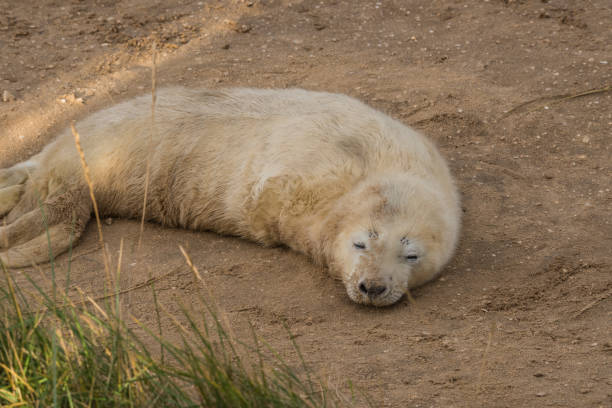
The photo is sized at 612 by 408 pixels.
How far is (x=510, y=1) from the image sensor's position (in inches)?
319

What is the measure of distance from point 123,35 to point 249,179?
366 cm

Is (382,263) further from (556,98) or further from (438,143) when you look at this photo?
(556,98)

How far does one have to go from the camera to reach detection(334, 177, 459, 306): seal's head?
4227mm

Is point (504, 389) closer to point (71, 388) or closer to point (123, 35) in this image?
point (71, 388)

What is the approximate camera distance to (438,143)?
614 cm

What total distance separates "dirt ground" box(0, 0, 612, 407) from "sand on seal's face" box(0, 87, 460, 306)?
0.57ft

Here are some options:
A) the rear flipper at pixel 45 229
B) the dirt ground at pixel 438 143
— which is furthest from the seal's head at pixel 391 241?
the rear flipper at pixel 45 229

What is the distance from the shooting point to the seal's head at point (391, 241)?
4227 mm

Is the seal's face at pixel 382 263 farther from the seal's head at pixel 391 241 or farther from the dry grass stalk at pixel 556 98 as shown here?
the dry grass stalk at pixel 556 98

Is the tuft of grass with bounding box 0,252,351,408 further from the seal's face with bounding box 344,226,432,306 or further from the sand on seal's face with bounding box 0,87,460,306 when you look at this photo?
the sand on seal's face with bounding box 0,87,460,306

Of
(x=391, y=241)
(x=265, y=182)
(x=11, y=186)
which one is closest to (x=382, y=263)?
(x=391, y=241)

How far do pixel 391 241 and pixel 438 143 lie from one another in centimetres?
204

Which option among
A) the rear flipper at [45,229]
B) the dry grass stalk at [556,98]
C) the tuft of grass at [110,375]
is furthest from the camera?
the dry grass stalk at [556,98]

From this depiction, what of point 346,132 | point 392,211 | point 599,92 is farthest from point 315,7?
point 392,211
